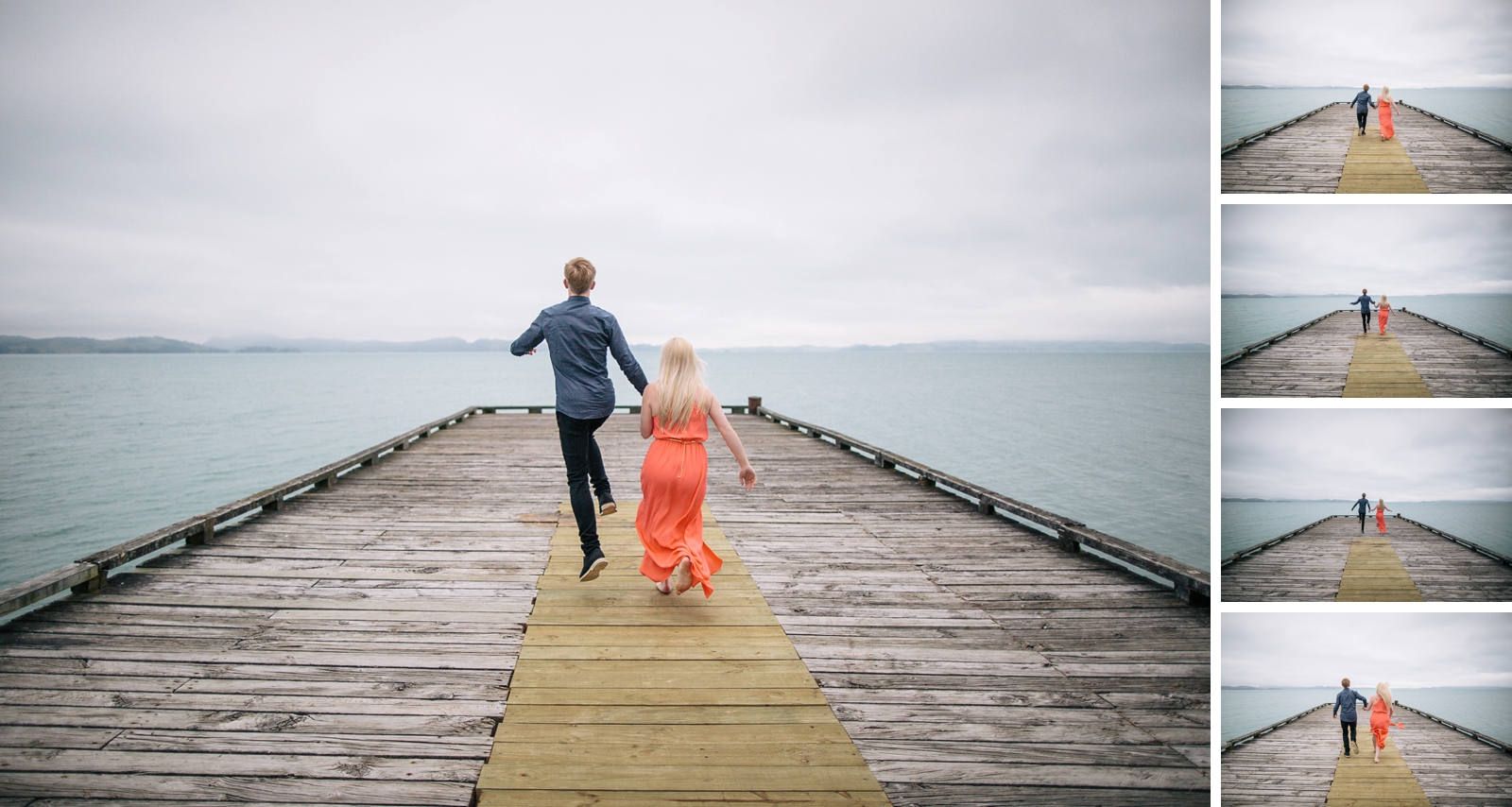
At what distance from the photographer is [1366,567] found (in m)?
1.43

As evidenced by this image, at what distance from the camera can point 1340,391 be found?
4.83 feet

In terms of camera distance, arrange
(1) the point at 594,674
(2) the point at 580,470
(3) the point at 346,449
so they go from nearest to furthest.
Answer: (1) the point at 594,674
(2) the point at 580,470
(3) the point at 346,449

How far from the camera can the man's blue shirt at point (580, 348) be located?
15.4 ft

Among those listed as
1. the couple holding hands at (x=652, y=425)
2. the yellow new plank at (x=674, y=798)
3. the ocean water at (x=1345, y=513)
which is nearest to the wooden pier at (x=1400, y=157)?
the ocean water at (x=1345, y=513)

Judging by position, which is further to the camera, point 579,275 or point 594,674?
point 579,275

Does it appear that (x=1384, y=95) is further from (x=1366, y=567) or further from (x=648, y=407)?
(x=648, y=407)

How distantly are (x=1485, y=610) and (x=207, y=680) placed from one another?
451cm

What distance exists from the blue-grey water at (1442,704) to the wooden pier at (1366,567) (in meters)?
0.19

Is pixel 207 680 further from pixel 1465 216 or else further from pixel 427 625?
pixel 1465 216

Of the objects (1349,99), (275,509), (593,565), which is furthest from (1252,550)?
(275,509)

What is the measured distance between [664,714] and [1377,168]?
2917mm

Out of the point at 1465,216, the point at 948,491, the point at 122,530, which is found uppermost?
the point at 1465,216

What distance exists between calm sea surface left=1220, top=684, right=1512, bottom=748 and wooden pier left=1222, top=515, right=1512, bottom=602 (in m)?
0.19

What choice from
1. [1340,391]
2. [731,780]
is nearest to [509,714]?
[731,780]
